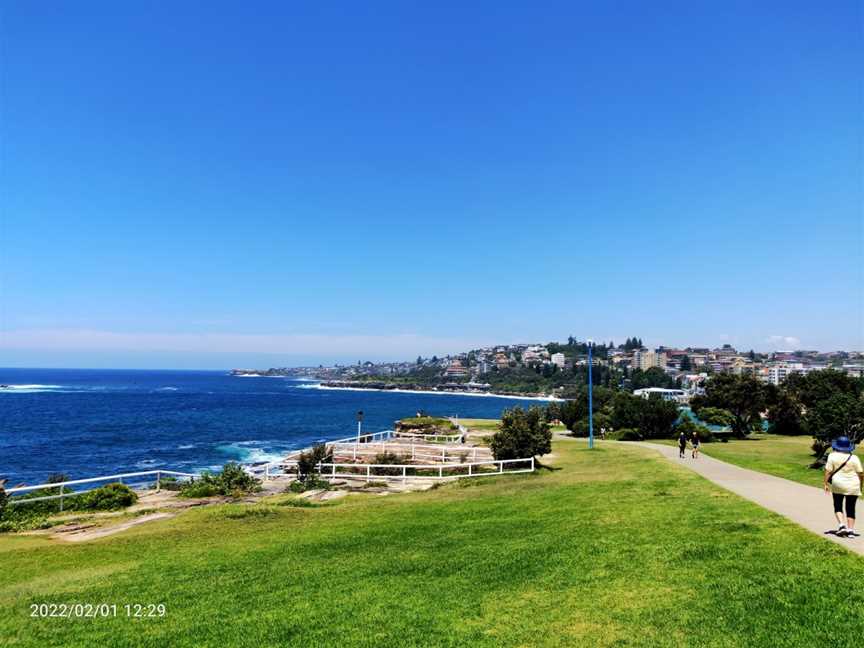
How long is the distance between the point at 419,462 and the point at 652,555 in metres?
22.3

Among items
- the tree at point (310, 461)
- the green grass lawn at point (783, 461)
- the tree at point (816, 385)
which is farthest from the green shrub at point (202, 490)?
the tree at point (816, 385)

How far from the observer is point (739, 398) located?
4806 cm

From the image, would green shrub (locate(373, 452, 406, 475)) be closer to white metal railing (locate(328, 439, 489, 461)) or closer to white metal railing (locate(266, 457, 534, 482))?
white metal railing (locate(266, 457, 534, 482))

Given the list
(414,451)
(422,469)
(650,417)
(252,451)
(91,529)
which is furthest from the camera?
(252,451)

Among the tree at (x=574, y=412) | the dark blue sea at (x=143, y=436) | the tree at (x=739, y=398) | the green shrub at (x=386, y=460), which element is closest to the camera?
the green shrub at (x=386, y=460)

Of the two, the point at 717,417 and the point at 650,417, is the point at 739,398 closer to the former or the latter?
the point at 717,417

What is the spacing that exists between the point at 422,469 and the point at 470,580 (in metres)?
16.9

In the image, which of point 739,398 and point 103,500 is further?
point 739,398

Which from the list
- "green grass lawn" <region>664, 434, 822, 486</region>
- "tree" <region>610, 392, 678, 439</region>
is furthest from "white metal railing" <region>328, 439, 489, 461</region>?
"tree" <region>610, 392, 678, 439</region>

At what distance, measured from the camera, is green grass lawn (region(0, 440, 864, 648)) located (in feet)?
21.2

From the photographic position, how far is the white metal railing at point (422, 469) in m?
23.3

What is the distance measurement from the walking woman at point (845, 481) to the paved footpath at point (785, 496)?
0.30 metres

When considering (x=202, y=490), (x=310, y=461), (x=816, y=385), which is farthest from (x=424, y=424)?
(x=816, y=385)

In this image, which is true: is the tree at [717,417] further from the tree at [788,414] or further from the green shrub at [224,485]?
the green shrub at [224,485]
